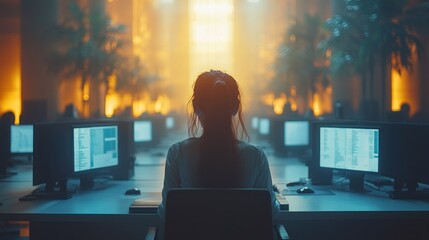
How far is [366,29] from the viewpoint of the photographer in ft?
30.8

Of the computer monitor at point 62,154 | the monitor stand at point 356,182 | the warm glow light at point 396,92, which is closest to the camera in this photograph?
the computer monitor at point 62,154

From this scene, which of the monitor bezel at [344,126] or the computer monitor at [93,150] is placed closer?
the monitor bezel at [344,126]

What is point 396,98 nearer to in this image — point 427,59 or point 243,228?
point 427,59

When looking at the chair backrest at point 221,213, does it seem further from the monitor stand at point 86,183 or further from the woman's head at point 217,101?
the monitor stand at point 86,183

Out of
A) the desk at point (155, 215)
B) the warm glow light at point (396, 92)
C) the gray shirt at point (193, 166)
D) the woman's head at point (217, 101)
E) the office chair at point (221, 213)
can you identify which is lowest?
the desk at point (155, 215)

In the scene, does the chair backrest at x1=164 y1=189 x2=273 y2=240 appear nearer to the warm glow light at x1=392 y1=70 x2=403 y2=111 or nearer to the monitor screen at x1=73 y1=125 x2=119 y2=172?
the monitor screen at x1=73 y1=125 x2=119 y2=172

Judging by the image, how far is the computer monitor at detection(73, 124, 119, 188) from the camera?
4297 mm

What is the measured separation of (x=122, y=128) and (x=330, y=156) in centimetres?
189

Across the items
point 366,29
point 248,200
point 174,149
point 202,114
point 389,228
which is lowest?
point 389,228

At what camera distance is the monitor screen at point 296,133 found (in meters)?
7.52

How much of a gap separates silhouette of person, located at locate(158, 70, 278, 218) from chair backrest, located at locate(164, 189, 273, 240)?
0.30 meters

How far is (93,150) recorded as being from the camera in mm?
4473

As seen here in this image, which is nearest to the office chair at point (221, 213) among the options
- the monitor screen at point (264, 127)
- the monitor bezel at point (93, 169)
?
the monitor bezel at point (93, 169)

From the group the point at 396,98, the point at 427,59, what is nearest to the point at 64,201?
the point at 427,59
